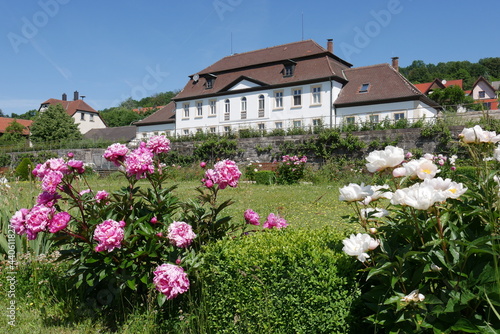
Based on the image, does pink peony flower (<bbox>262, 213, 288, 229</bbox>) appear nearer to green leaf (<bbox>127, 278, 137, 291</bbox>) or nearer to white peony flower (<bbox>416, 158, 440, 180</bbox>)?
green leaf (<bbox>127, 278, 137, 291</bbox>)

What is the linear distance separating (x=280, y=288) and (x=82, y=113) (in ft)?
202

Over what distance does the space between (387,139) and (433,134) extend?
5.63 feet

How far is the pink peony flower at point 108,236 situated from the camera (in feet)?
7.91

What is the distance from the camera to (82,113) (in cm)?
5756

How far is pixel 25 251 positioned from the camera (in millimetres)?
4266

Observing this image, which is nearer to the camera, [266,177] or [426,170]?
[426,170]

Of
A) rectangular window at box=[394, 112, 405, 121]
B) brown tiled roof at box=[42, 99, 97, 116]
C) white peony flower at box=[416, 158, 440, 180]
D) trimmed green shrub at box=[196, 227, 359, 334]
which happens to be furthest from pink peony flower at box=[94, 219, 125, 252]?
brown tiled roof at box=[42, 99, 97, 116]

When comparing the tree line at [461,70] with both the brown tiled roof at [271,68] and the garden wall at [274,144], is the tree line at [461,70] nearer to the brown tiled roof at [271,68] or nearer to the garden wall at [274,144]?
the brown tiled roof at [271,68]

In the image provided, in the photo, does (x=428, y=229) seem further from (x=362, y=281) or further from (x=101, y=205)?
(x=101, y=205)

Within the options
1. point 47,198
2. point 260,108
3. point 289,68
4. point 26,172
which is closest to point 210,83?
point 260,108

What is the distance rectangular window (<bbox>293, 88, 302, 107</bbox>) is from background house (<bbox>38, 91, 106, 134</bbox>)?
1554 inches

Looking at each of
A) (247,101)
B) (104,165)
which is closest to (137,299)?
(104,165)

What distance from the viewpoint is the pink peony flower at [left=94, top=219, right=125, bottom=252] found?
241 cm

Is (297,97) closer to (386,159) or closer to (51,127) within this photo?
(386,159)
